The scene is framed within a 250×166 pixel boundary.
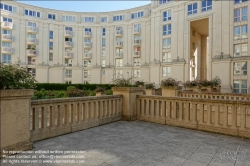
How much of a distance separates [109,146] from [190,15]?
31.3 meters

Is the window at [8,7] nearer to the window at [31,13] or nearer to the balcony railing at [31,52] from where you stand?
the window at [31,13]

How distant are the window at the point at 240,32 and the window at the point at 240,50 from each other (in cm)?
117

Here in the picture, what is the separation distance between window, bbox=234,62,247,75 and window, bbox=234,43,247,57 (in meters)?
1.35

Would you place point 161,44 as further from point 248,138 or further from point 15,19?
point 15,19

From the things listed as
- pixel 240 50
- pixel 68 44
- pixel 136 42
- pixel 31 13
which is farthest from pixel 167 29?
pixel 31 13

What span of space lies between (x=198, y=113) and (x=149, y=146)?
2982 mm

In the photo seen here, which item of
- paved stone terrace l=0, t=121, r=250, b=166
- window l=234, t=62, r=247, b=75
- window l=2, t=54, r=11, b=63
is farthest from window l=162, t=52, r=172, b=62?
window l=2, t=54, r=11, b=63

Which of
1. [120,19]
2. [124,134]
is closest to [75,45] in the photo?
[120,19]

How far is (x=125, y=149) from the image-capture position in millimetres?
4246

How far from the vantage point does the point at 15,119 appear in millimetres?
3998

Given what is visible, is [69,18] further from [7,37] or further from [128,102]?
[128,102]

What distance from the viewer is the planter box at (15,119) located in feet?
12.5

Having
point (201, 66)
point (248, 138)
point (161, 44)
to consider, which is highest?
point (161, 44)

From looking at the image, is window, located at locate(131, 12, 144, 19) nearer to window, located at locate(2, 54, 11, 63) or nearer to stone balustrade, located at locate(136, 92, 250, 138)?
window, located at locate(2, 54, 11, 63)
